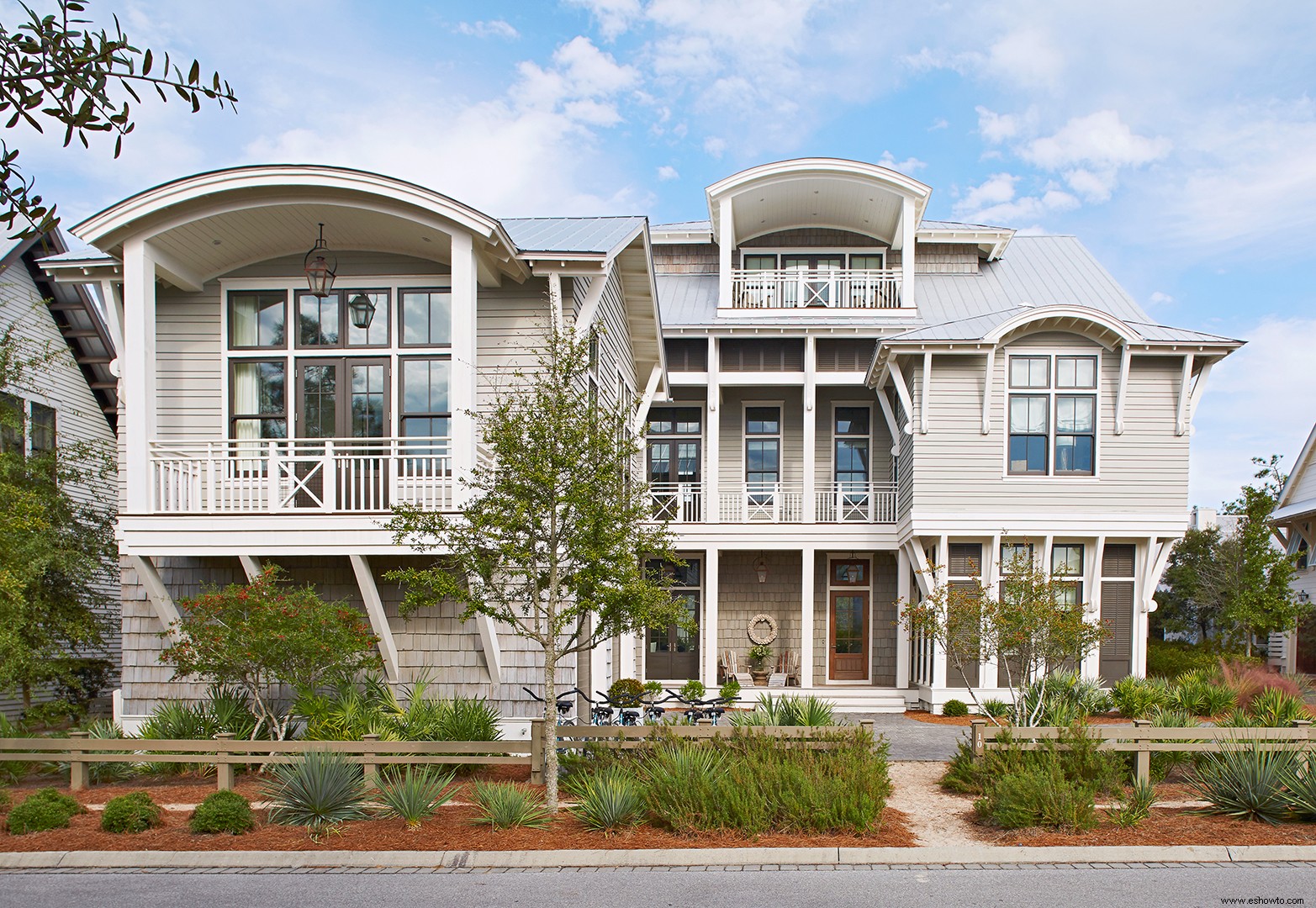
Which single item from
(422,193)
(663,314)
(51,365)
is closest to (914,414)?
(663,314)

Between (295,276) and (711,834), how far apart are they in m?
8.92

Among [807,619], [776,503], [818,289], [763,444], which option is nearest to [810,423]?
[776,503]

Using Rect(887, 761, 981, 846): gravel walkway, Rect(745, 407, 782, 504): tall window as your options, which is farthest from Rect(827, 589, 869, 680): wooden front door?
Rect(887, 761, 981, 846): gravel walkway

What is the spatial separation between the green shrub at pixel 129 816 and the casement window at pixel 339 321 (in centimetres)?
617

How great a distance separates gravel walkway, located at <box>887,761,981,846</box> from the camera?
940 cm

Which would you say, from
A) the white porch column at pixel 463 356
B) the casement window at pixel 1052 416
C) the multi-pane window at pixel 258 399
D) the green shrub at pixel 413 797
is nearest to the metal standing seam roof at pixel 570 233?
the white porch column at pixel 463 356

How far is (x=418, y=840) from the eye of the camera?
907 centimetres

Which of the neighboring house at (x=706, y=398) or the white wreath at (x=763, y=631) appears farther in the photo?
the white wreath at (x=763, y=631)

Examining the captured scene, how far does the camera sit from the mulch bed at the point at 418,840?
29.2 feet

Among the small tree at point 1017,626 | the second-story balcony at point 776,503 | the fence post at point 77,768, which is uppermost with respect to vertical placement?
the second-story balcony at point 776,503

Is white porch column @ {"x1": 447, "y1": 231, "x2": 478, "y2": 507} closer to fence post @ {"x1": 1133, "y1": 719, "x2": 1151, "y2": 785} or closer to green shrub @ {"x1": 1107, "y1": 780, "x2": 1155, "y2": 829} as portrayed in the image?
green shrub @ {"x1": 1107, "y1": 780, "x2": 1155, "y2": 829}

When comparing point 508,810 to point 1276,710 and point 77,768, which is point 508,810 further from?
point 1276,710

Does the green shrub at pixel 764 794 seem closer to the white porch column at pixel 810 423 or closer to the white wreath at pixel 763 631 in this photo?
the white porch column at pixel 810 423

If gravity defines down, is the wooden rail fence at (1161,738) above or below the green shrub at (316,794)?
above
